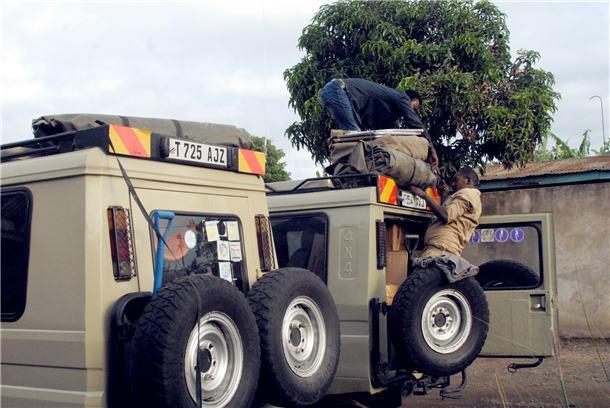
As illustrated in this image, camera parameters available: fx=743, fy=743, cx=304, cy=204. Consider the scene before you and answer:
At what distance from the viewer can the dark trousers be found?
257 inches

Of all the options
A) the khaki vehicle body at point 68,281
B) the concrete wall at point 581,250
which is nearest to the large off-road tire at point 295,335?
the khaki vehicle body at point 68,281

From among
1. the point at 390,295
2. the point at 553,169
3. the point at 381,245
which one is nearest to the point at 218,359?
the point at 381,245

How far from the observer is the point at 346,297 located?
5.16 metres

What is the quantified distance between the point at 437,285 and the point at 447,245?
0.72 meters

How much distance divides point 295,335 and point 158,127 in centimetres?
138

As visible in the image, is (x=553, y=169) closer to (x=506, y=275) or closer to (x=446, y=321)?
(x=506, y=275)

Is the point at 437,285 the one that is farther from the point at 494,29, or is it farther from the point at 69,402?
the point at 494,29

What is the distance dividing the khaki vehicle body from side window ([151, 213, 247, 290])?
16cm

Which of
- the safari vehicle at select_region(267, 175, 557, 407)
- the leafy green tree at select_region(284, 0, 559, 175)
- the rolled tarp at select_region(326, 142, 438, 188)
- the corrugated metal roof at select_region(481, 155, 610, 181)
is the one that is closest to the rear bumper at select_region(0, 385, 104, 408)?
the safari vehicle at select_region(267, 175, 557, 407)

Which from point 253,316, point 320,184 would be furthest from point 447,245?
point 253,316

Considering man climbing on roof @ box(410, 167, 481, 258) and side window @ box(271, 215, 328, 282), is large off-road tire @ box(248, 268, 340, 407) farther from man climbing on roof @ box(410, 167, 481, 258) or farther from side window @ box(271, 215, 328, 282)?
man climbing on roof @ box(410, 167, 481, 258)

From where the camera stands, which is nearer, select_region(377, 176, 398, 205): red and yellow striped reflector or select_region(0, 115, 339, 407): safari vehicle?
select_region(0, 115, 339, 407): safari vehicle

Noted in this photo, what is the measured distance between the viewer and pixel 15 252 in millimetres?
3568

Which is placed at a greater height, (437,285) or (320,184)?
(320,184)
